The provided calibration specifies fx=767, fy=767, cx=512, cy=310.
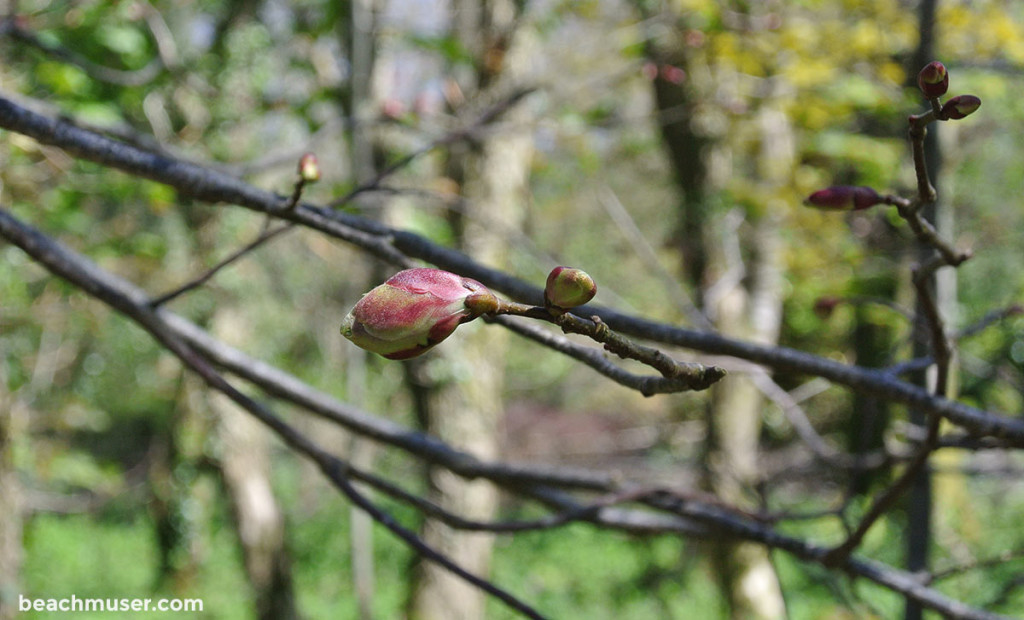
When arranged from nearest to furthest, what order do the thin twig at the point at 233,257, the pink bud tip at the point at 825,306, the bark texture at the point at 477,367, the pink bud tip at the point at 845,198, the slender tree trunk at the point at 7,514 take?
the pink bud tip at the point at 845,198 → the thin twig at the point at 233,257 → the pink bud tip at the point at 825,306 → the slender tree trunk at the point at 7,514 → the bark texture at the point at 477,367

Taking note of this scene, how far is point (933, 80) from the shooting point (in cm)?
57

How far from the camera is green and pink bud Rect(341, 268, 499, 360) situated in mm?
437

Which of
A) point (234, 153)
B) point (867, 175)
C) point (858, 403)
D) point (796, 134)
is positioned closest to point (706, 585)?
point (858, 403)

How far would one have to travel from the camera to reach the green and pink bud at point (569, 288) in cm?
44

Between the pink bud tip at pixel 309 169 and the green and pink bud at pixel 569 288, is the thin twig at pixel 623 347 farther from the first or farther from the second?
the pink bud tip at pixel 309 169

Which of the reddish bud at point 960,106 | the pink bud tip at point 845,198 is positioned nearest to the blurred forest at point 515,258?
the pink bud tip at point 845,198

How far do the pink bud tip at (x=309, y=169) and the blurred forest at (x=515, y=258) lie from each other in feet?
0.12

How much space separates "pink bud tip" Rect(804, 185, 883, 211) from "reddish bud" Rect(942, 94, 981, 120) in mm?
118

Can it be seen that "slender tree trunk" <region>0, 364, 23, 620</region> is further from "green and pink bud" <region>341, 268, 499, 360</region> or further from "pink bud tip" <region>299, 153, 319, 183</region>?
"green and pink bud" <region>341, 268, 499, 360</region>

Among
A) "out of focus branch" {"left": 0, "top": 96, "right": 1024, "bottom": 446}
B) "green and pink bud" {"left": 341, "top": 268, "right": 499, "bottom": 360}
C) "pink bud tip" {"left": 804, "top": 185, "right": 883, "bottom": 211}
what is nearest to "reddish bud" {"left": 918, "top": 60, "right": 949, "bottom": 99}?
"pink bud tip" {"left": 804, "top": 185, "right": 883, "bottom": 211}

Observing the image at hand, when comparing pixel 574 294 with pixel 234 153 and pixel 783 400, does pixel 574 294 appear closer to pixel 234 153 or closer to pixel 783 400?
pixel 783 400

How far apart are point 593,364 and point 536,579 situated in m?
7.25

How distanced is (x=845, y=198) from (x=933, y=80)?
0.15 metres

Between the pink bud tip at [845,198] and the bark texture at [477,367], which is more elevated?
the pink bud tip at [845,198]
